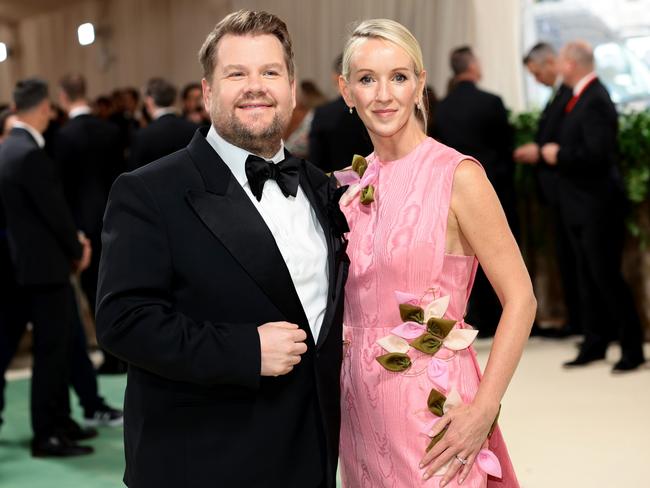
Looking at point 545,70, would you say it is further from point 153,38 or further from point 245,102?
point 153,38

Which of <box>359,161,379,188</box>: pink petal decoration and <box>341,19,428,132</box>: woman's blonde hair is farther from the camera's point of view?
<box>359,161,379,188</box>: pink petal decoration

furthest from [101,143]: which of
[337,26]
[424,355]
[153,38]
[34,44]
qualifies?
[34,44]

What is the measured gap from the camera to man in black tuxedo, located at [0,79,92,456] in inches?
182

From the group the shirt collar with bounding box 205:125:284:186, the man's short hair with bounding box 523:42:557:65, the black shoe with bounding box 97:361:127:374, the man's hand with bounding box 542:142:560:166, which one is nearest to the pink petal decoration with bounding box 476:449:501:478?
the shirt collar with bounding box 205:125:284:186

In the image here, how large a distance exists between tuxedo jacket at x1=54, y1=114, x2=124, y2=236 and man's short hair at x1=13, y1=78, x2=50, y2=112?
1.16 m

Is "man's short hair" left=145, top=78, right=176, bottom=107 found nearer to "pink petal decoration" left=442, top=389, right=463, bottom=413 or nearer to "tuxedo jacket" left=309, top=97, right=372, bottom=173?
"tuxedo jacket" left=309, top=97, right=372, bottom=173

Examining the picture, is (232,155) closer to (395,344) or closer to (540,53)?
(395,344)

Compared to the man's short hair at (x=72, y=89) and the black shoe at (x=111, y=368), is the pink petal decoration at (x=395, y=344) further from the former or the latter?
the man's short hair at (x=72, y=89)

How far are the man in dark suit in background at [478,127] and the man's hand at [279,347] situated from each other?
4.65m

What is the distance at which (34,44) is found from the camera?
17891 millimetres

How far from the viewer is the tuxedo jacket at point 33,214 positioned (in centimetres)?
461

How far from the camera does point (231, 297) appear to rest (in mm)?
1836

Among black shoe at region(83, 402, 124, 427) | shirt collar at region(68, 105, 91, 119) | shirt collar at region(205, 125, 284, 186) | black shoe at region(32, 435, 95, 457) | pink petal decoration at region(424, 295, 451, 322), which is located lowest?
black shoe at region(83, 402, 124, 427)

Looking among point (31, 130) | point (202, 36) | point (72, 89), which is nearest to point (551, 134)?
point (72, 89)
